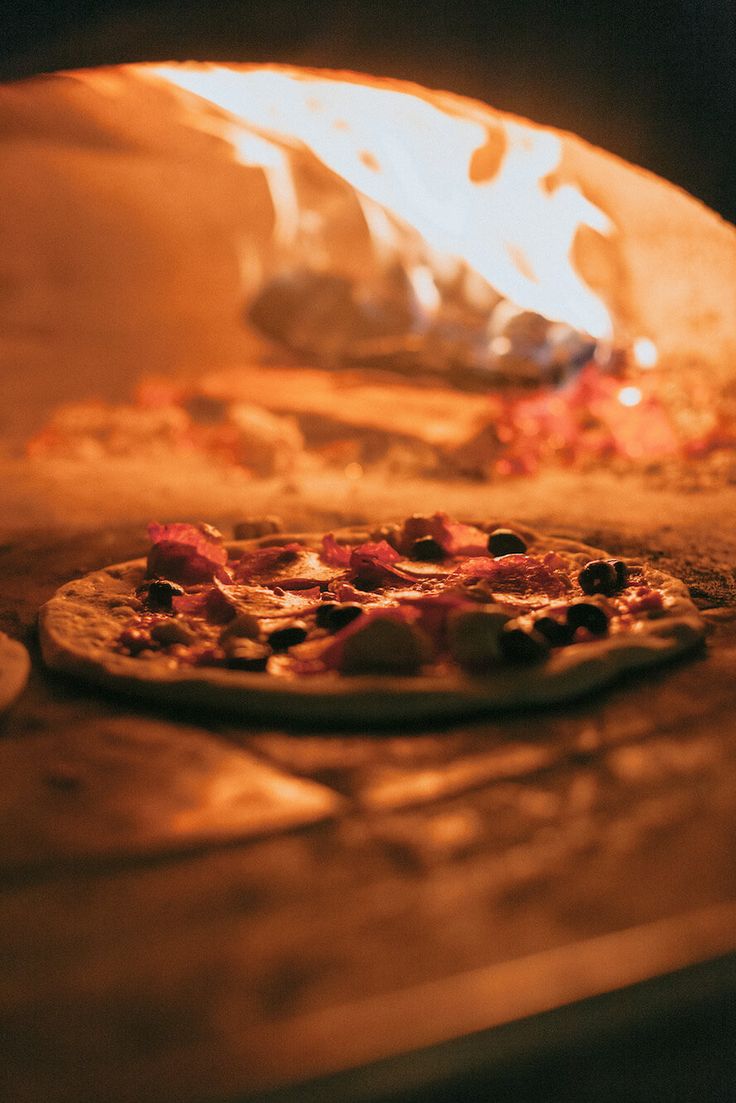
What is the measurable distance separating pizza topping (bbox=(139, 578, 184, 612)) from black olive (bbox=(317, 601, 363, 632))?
0.41 m

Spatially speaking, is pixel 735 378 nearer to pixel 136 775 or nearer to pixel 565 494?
pixel 565 494

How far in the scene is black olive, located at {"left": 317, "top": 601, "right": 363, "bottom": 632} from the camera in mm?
2312

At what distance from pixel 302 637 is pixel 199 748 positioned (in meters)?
0.45

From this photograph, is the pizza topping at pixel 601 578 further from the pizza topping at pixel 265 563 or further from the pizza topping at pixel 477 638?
the pizza topping at pixel 265 563

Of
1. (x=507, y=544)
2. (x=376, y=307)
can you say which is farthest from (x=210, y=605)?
(x=376, y=307)

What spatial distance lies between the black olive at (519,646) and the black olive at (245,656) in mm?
485

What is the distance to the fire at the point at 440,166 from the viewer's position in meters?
4.11

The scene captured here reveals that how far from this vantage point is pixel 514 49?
11.2 feet

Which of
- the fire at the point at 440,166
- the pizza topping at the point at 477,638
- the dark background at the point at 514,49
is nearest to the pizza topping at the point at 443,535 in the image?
the pizza topping at the point at 477,638

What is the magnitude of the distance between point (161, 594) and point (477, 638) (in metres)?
0.86

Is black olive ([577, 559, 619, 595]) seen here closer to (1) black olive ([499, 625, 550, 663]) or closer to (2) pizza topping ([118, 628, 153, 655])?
(1) black olive ([499, 625, 550, 663])

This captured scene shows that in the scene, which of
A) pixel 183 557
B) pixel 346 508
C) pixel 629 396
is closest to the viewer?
pixel 183 557

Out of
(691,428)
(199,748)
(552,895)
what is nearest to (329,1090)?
(552,895)

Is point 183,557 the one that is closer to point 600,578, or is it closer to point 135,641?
point 135,641
